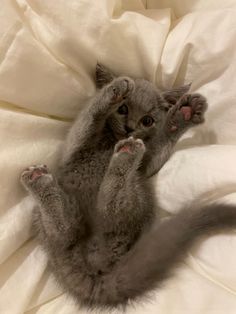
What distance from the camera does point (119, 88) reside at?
118 cm

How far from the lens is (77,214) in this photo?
1170mm

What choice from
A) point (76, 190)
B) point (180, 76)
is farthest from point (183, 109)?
point (76, 190)

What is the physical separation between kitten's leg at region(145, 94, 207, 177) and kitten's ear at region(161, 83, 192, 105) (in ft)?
0.16

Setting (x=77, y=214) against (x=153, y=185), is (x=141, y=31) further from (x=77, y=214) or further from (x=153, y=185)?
(x=77, y=214)

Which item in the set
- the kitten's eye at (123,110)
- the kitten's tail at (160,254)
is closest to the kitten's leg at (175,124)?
the kitten's eye at (123,110)

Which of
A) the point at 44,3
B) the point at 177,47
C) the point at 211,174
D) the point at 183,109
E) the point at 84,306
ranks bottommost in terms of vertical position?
the point at 84,306

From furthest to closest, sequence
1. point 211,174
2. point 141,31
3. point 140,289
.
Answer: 1. point 141,31
2. point 211,174
3. point 140,289

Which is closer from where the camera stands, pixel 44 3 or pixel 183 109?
pixel 44 3

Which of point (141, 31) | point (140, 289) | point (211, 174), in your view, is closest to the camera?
point (140, 289)

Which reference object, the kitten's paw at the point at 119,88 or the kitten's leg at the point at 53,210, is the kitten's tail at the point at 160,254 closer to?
the kitten's leg at the point at 53,210

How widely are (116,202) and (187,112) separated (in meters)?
0.36

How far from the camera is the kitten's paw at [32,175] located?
1.16m

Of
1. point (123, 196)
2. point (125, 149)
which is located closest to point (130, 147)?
point (125, 149)

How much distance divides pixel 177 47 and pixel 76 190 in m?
0.55
